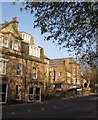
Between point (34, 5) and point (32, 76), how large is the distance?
76.6ft

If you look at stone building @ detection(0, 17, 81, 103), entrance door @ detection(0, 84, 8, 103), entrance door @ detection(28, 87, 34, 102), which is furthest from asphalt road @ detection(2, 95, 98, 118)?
entrance door @ detection(28, 87, 34, 102)

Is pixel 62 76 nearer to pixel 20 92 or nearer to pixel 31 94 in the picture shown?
pixel 31 94

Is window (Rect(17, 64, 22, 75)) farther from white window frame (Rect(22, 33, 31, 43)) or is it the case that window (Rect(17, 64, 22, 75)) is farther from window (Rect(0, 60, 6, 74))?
white window frame (Rect(22, 33, 31, 43))

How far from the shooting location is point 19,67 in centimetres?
2873

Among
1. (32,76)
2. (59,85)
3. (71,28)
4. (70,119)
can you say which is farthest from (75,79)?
(71,28)

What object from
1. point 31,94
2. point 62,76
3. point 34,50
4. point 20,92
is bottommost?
point 31,94

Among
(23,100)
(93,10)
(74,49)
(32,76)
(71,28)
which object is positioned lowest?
(23,100)

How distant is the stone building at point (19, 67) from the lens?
1016 inches

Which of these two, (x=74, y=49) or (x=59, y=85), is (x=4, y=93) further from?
(x=59, y=85)

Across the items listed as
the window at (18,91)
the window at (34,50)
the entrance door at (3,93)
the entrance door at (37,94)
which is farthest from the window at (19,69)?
the entrance door at (37,94)

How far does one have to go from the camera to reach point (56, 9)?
907cm

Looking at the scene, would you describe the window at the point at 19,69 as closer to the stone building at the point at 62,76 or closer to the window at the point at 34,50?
the window at the point at 34,50

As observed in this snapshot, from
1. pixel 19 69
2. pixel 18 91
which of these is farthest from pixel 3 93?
pixel 19 69

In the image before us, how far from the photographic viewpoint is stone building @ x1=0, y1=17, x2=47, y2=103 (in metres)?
25.8
